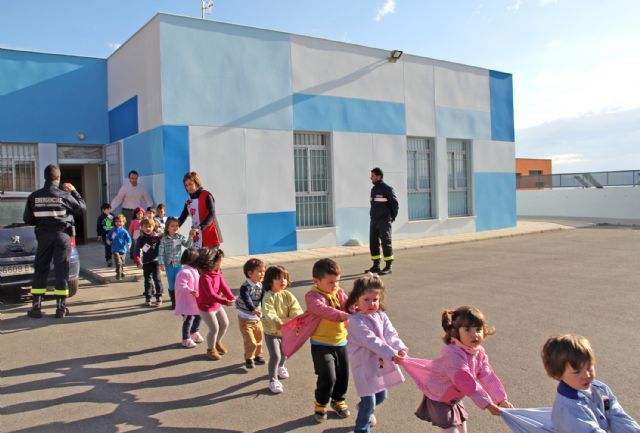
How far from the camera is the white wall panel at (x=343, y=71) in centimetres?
1420

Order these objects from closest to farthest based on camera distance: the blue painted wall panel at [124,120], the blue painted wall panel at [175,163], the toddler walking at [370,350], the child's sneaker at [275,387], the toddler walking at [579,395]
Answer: the toddler walking at [579,395] → the toddler walking at [370,350] → the child's sneaker at [275,387] → the blue painted wall panel at [175,163] → the blue painted wall panel at [124,120]

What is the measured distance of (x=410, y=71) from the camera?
1652 cm

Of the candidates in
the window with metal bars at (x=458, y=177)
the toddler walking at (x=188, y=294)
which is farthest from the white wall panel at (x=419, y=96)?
the toddler walking at (x=188, y=294)

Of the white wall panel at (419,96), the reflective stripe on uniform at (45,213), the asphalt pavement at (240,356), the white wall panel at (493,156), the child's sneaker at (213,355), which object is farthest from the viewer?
the white wall panel at (493,156)

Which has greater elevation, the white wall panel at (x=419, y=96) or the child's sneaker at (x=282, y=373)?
the white wall panel at (x=419, y=96)

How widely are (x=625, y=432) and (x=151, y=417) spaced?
10.3 feet

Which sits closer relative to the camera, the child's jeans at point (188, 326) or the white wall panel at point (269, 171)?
the child's jeans at point (188, 326)

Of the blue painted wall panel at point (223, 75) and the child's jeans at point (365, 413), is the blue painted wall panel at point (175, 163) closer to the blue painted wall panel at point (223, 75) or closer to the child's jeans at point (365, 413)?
the blue painted wall panel at point (223, 75)

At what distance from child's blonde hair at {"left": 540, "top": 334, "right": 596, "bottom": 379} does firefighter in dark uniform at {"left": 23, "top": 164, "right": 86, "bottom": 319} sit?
6.59 metres

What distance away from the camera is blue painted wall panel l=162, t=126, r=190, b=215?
12164mm

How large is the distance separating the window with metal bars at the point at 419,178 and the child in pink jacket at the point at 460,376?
13.7 meters

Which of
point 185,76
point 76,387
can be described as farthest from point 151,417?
point 185,76

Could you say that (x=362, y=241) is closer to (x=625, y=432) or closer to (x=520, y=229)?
(x=520, y=229)

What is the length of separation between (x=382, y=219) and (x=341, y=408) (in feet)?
22.3
